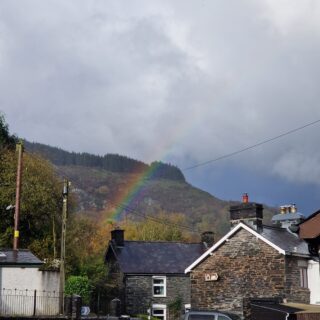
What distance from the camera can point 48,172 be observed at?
182ft

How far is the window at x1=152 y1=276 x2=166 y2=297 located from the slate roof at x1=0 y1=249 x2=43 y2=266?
59.5 ft

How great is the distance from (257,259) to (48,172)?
25.5m

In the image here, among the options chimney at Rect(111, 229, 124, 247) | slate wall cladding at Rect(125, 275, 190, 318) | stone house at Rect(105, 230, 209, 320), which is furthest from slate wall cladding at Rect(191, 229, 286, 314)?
chimney at Rect(111, 229, 124, 247)

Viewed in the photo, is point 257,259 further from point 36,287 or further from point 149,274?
point 149,274

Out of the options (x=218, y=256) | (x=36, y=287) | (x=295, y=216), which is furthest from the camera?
(x=295, y=216)

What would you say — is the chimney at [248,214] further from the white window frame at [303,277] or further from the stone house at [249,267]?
the white window frame at [303,277]

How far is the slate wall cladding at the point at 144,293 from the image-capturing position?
5278cm

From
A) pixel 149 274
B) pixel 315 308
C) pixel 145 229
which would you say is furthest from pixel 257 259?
pixel 145 229

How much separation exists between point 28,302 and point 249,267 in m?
13.3

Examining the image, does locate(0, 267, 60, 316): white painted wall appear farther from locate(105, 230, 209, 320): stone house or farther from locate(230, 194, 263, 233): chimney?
locate(105, 230, 209, 320): stone house

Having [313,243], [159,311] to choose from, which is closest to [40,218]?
[159,311]

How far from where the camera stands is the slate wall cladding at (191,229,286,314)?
35.3m

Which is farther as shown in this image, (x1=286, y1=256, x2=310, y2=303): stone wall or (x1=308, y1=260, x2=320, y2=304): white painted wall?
(x1=308, y1=260, x2=320, y2=304): white painted wall

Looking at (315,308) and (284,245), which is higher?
(284,245)
